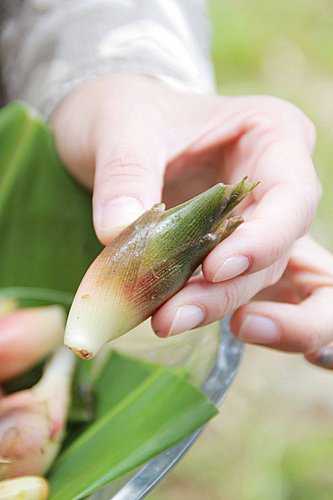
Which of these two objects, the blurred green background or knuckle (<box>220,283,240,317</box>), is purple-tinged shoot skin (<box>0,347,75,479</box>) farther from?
the blurred green background

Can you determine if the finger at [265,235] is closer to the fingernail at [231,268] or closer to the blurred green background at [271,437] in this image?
the fingernail at [231,268]

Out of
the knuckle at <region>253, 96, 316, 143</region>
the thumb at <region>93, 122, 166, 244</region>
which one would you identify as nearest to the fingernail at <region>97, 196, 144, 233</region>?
the thumb at <region>93, 122, 166, 244</region>

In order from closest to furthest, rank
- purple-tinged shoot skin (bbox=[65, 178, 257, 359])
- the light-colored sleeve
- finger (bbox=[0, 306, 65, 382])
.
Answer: purple-tinged shoot skin (bbox=[65, 178, 257, 359])
finger (bbox=[0, 306, 65, 382])
the light-colored sleeve

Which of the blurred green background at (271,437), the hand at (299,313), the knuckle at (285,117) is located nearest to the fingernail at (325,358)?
the hand at (299,313)

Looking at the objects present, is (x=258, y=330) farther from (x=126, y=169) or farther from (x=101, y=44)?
(x=101, y=44)

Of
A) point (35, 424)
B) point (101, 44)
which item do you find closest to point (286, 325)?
point (35, 424)

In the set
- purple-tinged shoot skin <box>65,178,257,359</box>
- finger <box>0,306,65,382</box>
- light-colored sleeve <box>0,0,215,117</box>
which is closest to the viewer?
purple-tinged shoot skin <box>65,178,257,359</box>

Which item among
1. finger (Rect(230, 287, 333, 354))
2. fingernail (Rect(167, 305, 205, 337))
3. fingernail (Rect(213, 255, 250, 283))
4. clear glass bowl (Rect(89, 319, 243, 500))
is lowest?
clear glass bowl (Rect(89, 319, 243, 500))
